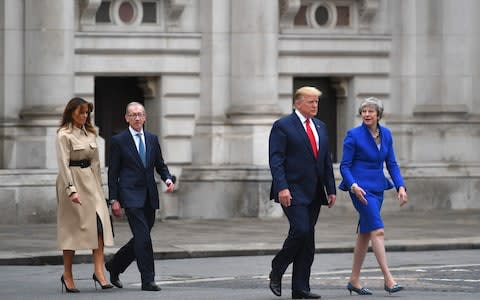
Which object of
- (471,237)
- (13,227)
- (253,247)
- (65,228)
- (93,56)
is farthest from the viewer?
(93,56)

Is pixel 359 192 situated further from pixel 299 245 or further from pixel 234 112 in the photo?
pixel 234 112

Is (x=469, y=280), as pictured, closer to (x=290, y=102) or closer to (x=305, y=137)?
(x=305, y=137)

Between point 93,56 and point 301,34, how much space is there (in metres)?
3.69

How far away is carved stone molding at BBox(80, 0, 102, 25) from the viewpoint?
2728 cm

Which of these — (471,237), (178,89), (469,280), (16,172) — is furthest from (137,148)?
(178,89)

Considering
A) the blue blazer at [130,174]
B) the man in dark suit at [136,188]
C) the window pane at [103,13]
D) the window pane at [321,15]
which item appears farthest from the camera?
the window pane at [321,15]

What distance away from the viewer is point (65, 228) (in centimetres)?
1634

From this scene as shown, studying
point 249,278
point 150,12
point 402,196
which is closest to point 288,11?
point 150,12

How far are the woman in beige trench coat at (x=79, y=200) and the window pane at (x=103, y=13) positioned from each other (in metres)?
11.5

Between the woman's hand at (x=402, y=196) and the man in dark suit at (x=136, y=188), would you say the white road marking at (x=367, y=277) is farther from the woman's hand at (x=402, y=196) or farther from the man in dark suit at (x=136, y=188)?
the woman's hand at (x=402, y=196)

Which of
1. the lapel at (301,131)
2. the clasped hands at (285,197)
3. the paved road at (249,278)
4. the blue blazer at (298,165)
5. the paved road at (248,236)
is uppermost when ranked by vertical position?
the lapel at (301,131)

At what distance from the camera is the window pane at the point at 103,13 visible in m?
27.8

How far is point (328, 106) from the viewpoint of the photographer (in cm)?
2994

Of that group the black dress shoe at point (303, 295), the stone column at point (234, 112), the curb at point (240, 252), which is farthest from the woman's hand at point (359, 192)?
the stone column at point (234, 112)
